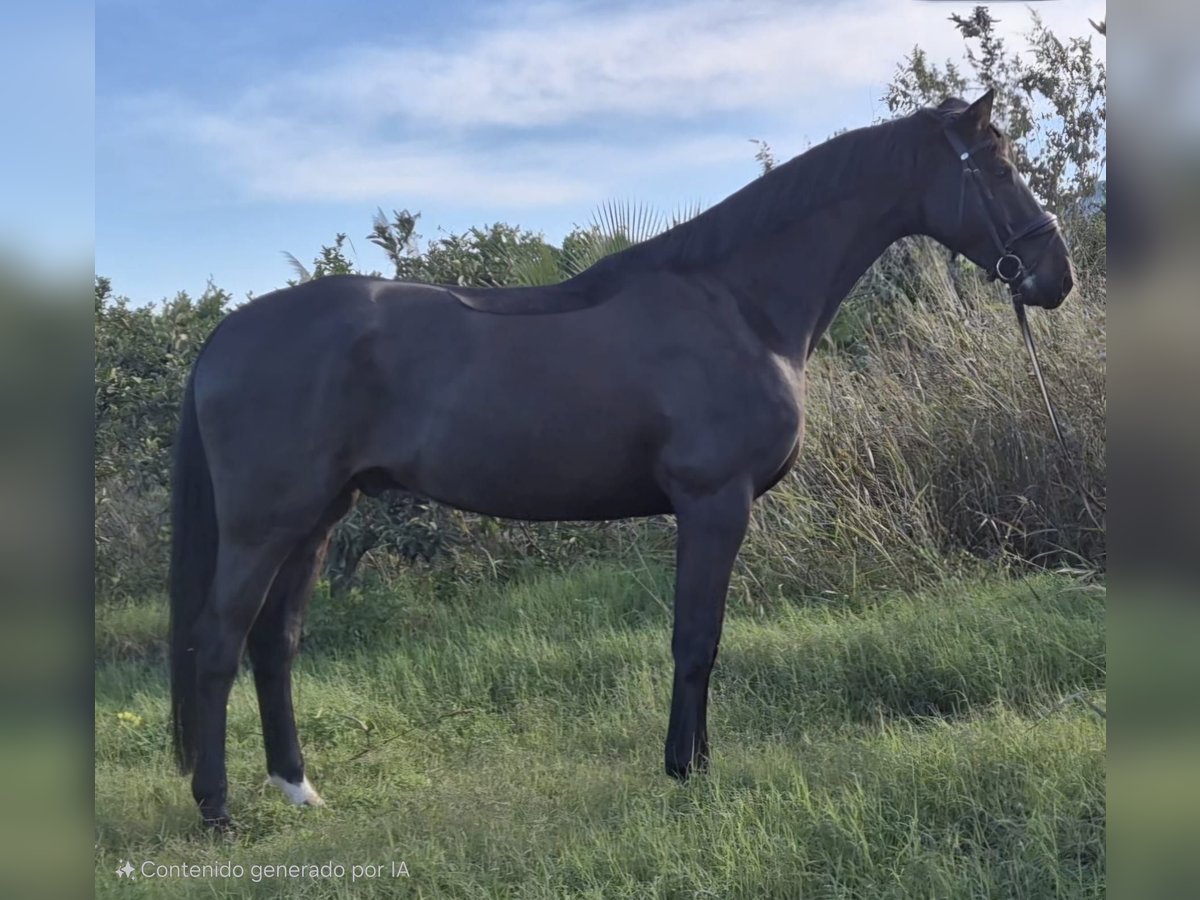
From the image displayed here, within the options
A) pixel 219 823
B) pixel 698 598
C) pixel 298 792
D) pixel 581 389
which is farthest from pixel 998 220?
pixel 219 823

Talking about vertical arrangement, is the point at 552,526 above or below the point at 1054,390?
below

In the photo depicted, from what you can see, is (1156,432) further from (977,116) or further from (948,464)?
(948,464)

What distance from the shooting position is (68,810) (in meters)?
1.79

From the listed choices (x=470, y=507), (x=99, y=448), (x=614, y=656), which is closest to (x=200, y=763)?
(x=470, y=507)

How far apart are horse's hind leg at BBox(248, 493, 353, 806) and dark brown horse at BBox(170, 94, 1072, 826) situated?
0.17 m

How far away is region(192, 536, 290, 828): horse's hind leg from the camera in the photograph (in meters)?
3.17

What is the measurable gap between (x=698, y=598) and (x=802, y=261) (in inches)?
48.9

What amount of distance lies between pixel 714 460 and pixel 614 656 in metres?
1.73

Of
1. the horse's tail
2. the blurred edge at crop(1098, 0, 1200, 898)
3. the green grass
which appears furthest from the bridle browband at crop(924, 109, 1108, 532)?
the horse's tail

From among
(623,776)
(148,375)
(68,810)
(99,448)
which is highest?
(148,375)

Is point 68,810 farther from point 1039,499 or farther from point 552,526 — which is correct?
point 1039,499

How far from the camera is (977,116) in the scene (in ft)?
10.4

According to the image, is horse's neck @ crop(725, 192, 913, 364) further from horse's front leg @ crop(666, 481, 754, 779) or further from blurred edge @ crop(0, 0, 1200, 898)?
blurred edge @ crop(0, 0, 1200, 898)

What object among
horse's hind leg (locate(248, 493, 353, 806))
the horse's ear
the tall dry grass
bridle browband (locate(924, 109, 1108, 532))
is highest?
the horse's ear
